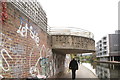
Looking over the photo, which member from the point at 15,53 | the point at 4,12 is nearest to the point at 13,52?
the point at 15,53

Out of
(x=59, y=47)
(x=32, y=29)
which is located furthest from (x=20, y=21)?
(x=59, y=47)

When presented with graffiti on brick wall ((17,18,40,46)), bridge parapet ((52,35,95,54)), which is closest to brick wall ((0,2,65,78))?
graffiti on brick wall ((17,18,40,46))

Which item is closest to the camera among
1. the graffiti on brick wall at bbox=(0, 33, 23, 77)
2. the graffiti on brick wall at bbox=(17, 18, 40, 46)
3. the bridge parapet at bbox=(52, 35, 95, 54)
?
the graffiti on brick wall at bbox=(0, 33, 23, 77)

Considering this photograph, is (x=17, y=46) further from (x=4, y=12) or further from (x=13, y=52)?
(x=4, y=12)

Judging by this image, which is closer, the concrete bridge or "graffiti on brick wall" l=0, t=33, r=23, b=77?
"graffiti on brick wall" l=0, t=33, r=23, b=77

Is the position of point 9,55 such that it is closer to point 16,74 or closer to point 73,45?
point 16,74

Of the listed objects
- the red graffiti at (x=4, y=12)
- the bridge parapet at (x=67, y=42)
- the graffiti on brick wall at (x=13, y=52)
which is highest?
the red graffiti at (x=4, y=12)

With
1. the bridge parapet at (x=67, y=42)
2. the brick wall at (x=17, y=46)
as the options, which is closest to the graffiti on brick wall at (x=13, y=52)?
the brick wall at (x=17, y=46)

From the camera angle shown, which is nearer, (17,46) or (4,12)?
(4,12)

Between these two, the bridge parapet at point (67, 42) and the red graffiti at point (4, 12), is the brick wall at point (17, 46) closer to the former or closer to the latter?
the red graffiti at point (4, 12)

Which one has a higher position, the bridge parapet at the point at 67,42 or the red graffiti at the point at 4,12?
the red graffiti at the point at 4,12

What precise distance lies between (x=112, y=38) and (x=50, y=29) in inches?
2352

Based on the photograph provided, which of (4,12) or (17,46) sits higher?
(4,12)

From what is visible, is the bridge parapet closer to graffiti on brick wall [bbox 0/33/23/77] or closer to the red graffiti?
graffiti on brick wall [bbox 0/33/23/77]
